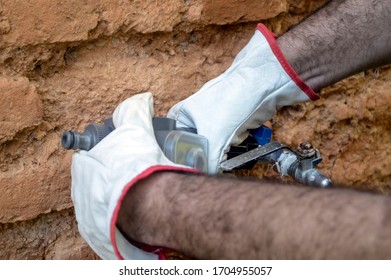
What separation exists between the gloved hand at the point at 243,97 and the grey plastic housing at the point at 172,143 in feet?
0.17

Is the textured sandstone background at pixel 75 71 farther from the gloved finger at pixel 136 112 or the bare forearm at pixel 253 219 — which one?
the bare forearm at pixel 253 219

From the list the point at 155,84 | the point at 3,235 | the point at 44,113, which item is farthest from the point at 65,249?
the point at 155,84

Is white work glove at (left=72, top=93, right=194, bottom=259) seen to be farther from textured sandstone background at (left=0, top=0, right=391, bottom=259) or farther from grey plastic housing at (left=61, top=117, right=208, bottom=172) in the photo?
textured sandstone background at (left=0, top=0, right=391, bottom=259)

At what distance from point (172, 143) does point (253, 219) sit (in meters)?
0.29

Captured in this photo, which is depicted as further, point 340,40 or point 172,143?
point 340,40

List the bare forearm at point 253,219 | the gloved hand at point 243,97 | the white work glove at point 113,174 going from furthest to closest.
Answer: the gloved hand at point 243,97 → the white work glove at point 113,174 → the bare forearm at point 253,219

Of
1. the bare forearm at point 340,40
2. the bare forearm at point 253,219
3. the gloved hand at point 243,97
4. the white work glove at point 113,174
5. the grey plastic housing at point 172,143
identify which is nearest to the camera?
the bare forearm at point 253,219

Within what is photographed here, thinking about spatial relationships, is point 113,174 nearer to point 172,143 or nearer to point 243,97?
point 172,143

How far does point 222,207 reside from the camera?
0.94 metres

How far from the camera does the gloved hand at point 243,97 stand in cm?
125

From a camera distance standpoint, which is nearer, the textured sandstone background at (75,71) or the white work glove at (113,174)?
Result: the white work glove at (113,174)

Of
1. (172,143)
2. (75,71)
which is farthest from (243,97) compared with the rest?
(75,71)

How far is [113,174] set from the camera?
1.02 metres

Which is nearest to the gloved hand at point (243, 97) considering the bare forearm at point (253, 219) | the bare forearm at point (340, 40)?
the bare forearm at point (340, 40)
